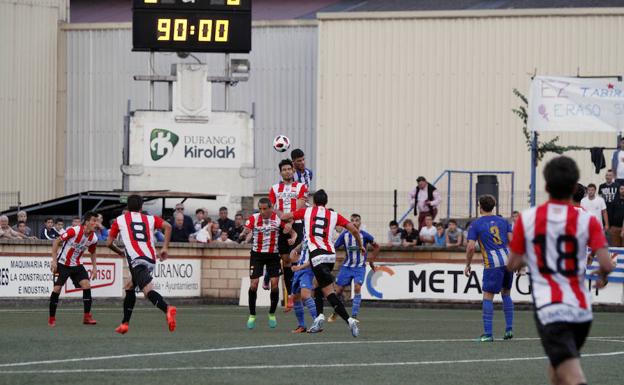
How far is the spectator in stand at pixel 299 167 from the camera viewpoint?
19694 millimetres

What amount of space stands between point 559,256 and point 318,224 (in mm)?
9045

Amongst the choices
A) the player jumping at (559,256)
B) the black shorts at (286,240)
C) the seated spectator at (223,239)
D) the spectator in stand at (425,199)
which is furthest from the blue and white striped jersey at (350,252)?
the player jumping at (559,256)

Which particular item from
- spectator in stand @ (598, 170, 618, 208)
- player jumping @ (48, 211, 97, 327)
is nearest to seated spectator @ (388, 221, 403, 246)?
spectator in stand @ (598, 170, 618, 208)

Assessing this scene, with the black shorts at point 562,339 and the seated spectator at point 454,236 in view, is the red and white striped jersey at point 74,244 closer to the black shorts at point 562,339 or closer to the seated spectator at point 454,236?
the seated spectator at point 454,236

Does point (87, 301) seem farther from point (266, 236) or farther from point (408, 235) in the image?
point (408, 235)

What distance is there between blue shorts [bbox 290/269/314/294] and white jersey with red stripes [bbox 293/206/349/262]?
1151mm

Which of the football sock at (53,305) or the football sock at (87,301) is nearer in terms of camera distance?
the football sock at (53,305)

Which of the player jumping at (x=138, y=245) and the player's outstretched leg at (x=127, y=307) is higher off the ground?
the player jumping at (x=138, y=245)

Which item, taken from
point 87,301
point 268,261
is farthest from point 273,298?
point 87,301

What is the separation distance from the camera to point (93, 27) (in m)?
45.1

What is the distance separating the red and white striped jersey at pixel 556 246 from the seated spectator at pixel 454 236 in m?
20.8

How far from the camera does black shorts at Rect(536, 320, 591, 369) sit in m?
8.42

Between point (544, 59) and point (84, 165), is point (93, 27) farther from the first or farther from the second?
point (544, 59)

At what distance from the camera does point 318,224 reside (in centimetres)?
1767
